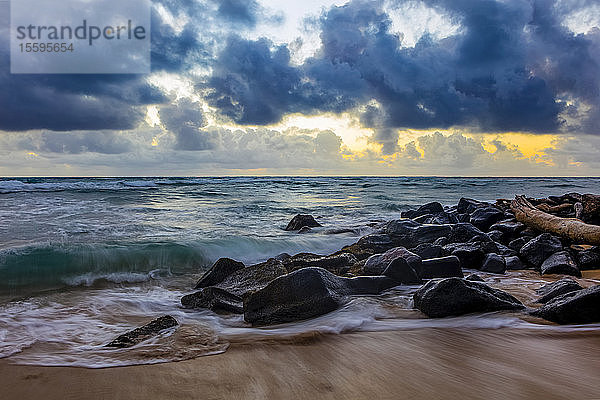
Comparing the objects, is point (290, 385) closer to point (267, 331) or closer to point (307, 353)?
point (307, 353)

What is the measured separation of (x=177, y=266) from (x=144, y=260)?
0.59 metres

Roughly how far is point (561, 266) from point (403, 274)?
2.49 metres

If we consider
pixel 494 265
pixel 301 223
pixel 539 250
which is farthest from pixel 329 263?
pixel 301 223

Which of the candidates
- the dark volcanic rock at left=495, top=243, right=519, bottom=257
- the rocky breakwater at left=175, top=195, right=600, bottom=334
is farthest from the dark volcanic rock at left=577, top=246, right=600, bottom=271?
the dark volcanic rock at left=495, top=243, right=519, bottom=257

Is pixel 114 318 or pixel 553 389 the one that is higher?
pixel 553 389

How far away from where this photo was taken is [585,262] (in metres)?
5.34

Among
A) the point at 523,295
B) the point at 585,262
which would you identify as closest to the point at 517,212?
the point at 585,262

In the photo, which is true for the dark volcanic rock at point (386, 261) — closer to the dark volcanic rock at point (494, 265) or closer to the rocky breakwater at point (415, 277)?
the rocky breakwater at point (415, 277)

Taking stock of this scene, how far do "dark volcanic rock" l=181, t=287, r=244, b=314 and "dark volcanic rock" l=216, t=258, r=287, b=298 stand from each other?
513mm

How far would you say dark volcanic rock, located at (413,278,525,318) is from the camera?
10.5 feet

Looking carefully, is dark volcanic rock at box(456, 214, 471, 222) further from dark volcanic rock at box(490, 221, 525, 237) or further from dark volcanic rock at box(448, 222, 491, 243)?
dark volcanic rock at box(448, 222, 491, 243)

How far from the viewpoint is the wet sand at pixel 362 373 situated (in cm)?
200

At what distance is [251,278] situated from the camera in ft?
16.1

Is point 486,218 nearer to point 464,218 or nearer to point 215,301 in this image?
point 464,218
